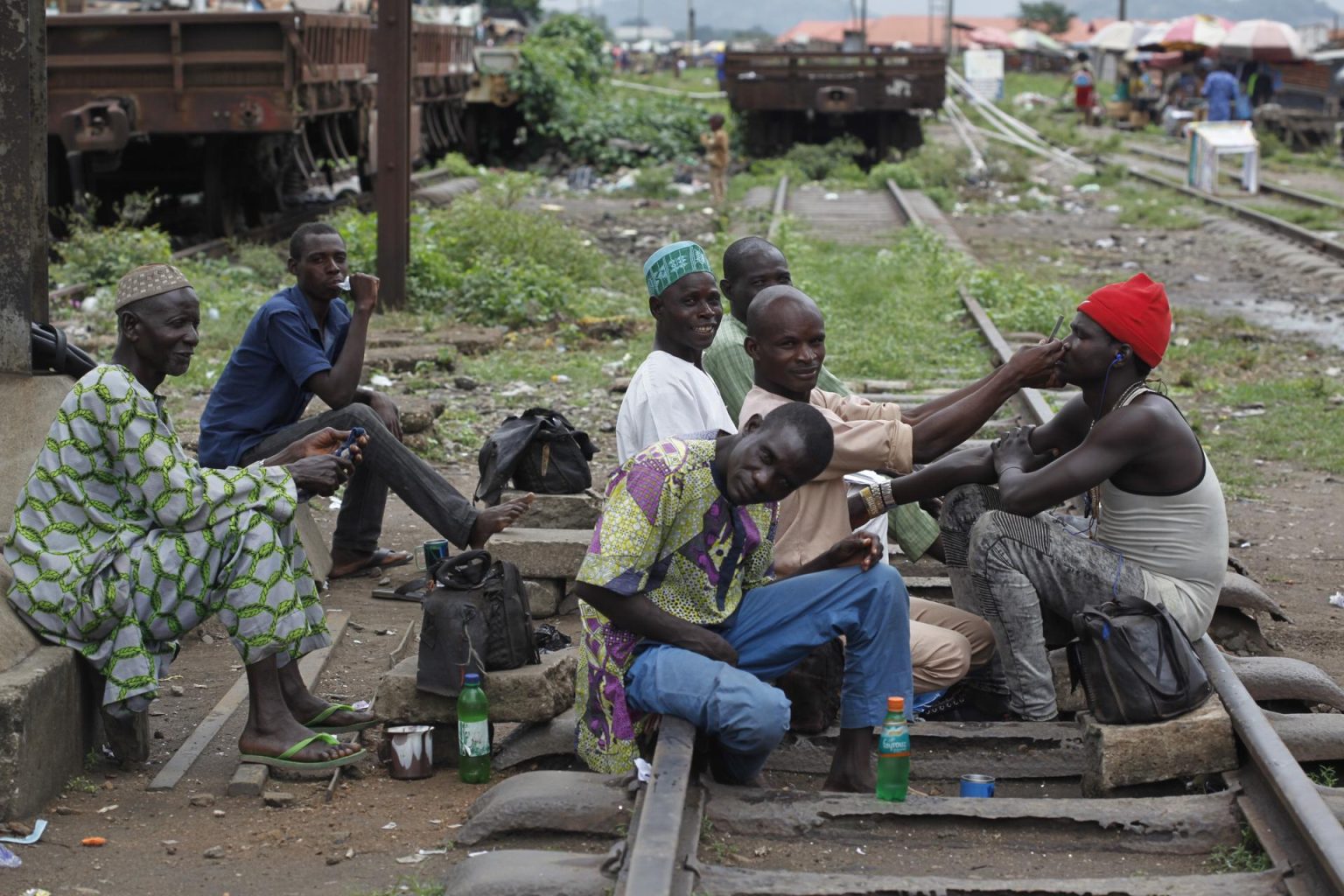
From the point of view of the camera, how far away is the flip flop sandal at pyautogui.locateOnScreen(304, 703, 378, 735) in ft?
15.3

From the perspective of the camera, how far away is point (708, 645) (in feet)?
13.1

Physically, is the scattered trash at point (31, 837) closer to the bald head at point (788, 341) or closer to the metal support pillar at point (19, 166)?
the metal support pillar at point (19, 166)

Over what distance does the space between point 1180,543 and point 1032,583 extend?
43cm

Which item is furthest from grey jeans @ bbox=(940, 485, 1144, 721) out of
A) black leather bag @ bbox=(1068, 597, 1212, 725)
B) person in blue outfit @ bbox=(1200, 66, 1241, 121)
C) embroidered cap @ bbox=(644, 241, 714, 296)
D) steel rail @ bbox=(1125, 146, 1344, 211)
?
person in blue outfit @ bbox=(1200, 66, 1241, 121)

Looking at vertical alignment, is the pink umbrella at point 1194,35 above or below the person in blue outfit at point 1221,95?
above

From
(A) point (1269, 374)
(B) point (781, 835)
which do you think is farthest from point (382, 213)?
(B) point (781, 835)

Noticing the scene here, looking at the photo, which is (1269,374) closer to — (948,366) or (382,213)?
(948,366)

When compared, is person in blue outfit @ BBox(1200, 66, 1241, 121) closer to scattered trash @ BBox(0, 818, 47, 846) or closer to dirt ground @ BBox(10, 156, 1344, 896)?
dirt ground @ BBox(10, 156, 1344, 896)

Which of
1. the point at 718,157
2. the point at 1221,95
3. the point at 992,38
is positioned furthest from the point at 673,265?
the point at 992,38

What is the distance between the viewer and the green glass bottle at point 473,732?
4.28 metres

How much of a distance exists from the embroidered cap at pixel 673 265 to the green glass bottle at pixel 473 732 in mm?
1402

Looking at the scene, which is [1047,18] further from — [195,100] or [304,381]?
[304,381]

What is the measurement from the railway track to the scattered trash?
1040 millimetres

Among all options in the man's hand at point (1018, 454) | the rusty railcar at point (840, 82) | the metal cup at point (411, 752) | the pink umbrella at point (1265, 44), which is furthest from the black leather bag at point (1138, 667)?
the pink umbrella at point (1265, 44)
